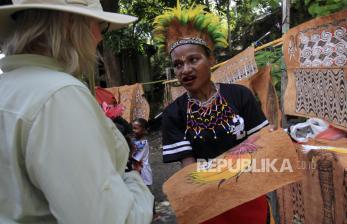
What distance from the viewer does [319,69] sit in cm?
286

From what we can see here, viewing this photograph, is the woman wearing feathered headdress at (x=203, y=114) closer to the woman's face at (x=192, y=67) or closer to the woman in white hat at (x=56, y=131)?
the woman's face at (x=192, y=67)

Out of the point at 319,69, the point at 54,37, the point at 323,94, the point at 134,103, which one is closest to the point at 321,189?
the point at 323,94

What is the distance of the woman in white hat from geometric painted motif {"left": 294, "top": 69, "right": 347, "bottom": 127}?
1923mm

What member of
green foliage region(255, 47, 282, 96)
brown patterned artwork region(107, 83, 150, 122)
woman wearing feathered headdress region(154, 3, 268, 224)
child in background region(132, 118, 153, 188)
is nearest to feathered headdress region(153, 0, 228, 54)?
woman wearing feathered headdress region(154, 3, 268, 224)

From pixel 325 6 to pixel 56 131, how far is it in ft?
7.89

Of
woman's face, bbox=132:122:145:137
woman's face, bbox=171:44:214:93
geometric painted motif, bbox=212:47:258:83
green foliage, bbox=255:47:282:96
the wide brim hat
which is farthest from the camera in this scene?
woman's face, bbox=132:122:145:137

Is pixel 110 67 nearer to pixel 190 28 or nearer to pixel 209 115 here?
pixel 190 28

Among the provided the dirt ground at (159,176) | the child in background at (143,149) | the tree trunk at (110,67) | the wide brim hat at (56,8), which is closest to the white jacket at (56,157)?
the wide brim hat at (56,8)

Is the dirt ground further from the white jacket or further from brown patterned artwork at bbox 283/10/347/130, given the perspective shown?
the white jacket

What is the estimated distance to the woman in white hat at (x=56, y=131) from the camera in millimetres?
966

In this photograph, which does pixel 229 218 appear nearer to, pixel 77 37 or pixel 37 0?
pixel 77 37

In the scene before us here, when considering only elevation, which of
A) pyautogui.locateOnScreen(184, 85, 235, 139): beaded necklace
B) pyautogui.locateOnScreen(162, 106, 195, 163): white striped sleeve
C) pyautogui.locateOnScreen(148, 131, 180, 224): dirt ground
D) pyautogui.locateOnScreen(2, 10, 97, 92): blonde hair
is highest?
pyautogui.locateOnScreen(2, 10, 97, 92): blonde hair

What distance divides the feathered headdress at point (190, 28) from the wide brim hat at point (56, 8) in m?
1.25

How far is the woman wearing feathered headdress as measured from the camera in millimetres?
2193
